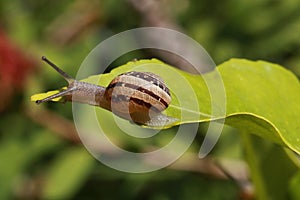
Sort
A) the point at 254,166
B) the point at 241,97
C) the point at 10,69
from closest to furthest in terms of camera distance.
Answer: the point at 241,97 < the point at 254,166 < the point at 10,69

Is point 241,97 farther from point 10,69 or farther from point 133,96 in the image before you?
point 10,69

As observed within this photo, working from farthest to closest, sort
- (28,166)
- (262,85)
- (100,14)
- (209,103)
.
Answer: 1. (100,14)
2. (28,166)
3. (262,85)
4. (209,103)

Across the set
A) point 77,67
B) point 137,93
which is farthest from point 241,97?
point 77,67

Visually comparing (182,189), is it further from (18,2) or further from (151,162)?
(18,2)

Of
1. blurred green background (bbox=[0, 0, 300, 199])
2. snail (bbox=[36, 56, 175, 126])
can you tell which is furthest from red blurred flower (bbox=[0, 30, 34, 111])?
snail (bbox=[36, 56, 175, 126])

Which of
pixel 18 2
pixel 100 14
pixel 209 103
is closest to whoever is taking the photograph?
pixel 209 103

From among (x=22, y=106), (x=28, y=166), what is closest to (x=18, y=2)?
(x=22, y=106)
